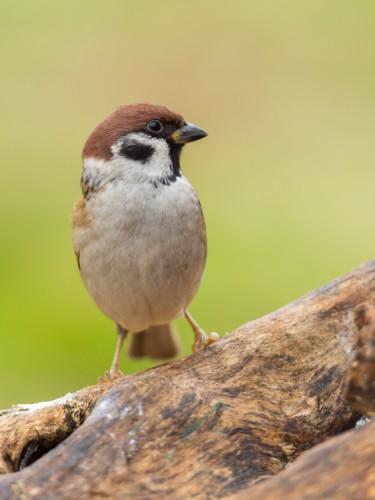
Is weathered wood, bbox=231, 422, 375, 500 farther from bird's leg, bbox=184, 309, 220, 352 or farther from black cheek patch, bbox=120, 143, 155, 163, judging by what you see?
black cheek patch, bbox=120, 143, 155, 163

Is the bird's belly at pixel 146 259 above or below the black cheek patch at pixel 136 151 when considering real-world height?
below

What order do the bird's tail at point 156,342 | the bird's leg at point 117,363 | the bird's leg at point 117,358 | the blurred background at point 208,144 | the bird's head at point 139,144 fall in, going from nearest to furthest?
the bird's head at point 139,144
the bird's leg at point 117,363
the bird's leg at point 117,358
the bird's tail at point 156,342
the blurred background at point 208,144

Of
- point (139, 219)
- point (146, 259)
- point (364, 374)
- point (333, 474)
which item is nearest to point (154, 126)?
point (139, 219)

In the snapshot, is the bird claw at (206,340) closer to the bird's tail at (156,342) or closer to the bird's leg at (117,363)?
the bird's leg at (117,363)

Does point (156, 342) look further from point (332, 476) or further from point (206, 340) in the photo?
point (332, 476)

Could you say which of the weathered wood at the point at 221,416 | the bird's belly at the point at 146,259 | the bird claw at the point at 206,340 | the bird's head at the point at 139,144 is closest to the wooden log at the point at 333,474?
the weathered wood at the point at 221,416

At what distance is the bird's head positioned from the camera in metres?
4.37

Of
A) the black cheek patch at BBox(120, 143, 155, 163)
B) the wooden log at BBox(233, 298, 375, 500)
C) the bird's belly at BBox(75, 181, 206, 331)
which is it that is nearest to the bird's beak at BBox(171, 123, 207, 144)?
the black cheek patch at BBox(120, 143, 155, 163)

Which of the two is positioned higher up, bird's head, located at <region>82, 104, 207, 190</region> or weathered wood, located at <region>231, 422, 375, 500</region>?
bird's head, located at <region>82, 104, 207, 190</region>

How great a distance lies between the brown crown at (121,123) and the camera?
4.39m

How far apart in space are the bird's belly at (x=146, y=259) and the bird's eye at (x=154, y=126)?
1.24ft

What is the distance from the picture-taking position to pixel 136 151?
4.39 metres

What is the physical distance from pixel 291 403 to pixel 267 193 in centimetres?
452

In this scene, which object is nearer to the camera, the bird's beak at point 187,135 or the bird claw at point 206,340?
the bird claw at point 206,340
